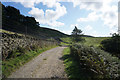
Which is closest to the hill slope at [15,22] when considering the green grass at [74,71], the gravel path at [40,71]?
the gravel path at [40,71]

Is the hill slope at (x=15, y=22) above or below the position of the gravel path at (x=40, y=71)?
above

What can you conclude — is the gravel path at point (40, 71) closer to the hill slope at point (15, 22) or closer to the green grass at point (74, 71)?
the green grass at point (74, 71)

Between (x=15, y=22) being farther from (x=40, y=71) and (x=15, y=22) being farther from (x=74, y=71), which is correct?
(x=74, y=71)

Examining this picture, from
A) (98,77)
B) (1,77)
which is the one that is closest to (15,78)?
(1,77)

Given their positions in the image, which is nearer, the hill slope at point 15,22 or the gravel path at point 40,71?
the gravel path at point 40,71

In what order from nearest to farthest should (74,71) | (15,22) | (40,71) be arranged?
(74,71), (40,71), (15,22)

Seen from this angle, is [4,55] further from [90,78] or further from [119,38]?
[119,38]

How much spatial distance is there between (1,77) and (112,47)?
967cm

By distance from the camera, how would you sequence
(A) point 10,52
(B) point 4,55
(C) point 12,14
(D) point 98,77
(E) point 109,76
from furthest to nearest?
(C) point 12,14
(A) point 10,52
(B) point 4,55
(D) point 98,77
(E) point 109,76

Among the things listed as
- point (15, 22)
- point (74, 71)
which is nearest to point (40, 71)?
point (74, 71)

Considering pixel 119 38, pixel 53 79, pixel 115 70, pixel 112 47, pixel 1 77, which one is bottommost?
pixel 53 79

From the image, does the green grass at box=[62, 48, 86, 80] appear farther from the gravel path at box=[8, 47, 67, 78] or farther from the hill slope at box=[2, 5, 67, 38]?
the hill slope at box=[2, 5, 67, 38]

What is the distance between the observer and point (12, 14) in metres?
22.7

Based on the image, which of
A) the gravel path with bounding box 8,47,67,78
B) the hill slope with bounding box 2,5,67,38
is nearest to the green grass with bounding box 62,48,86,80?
the gravel path with bounding box 8,47,67,78
